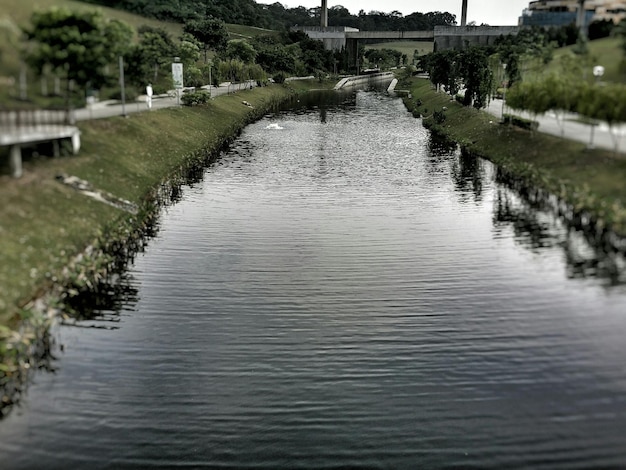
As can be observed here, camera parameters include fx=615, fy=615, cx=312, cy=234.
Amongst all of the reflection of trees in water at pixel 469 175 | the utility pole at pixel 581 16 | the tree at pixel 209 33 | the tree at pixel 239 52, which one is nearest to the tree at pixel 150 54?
the reflection of trees in water at pixel 469 175

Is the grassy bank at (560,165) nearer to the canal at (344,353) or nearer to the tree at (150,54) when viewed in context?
the canal at (344,353)

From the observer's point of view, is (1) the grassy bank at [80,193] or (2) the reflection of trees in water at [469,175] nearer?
(1) the grassy bank at [80,193]

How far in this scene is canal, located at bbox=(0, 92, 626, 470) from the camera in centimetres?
1998

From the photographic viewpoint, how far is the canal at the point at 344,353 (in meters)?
20.0

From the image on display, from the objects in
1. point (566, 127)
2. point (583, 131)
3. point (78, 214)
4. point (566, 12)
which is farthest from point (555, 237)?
point (566, 12)

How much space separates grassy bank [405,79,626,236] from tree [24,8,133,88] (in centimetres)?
3914

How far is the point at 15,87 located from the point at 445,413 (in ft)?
132

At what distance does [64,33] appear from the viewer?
162ft

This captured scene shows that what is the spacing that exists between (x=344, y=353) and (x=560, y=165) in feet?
118

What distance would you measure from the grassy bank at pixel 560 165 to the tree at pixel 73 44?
128 feet

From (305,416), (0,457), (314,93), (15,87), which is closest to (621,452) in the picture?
(305,416)

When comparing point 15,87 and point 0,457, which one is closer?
point 0,457

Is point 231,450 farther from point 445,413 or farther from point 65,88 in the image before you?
point 65,88

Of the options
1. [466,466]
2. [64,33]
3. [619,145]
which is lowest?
[466,466]
